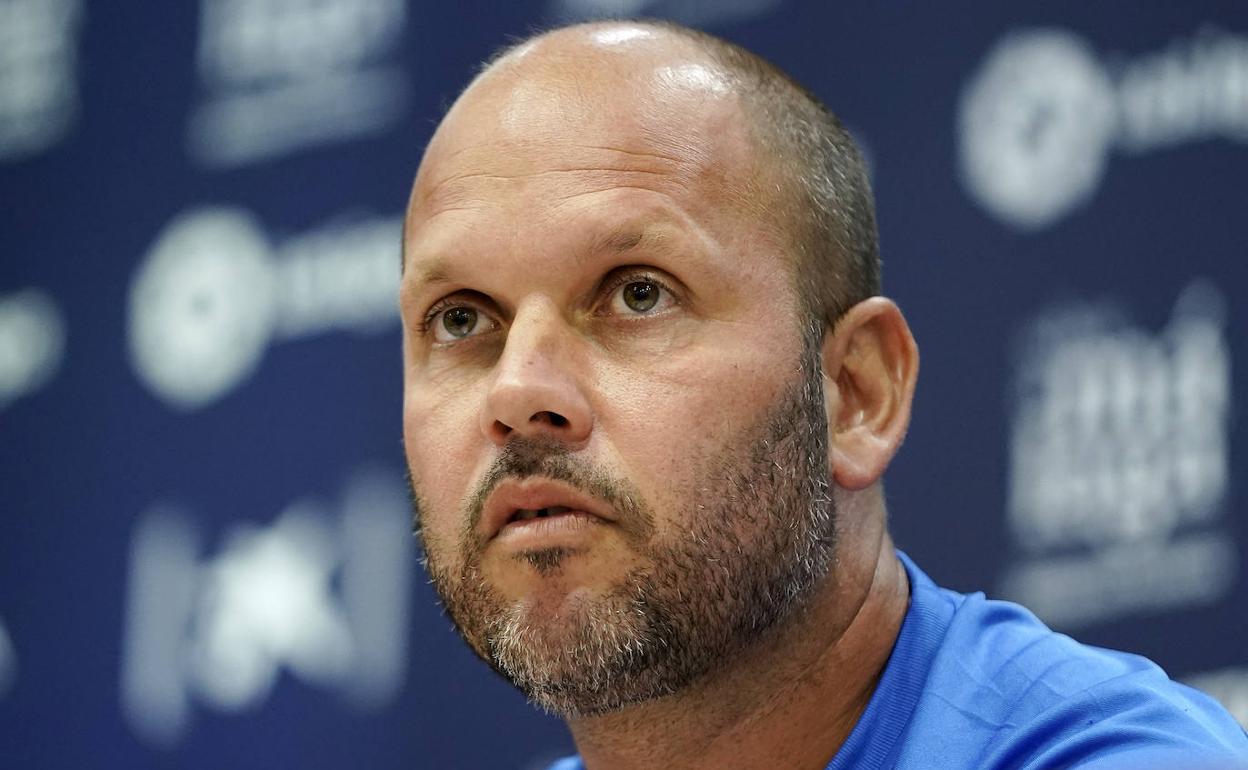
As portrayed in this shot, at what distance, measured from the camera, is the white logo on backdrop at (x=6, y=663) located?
358 centimetres

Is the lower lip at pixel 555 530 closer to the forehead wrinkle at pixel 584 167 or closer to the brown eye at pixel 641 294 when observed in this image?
the brown eye at pixel 641 294

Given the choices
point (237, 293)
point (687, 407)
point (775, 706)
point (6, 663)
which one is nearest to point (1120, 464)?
point (775, 706)

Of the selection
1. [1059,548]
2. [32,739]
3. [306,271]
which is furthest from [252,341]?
[1059,548]

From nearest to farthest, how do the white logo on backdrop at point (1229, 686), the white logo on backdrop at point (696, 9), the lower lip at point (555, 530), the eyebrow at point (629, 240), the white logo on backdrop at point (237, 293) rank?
1. the lower lip at point (555, 530)
2. the eyebrow at point (629, 240)
3. the white logo on backdrop at point (1229, 686)
4. the white logo on backdrop at point (696, 9)
5. the white logo on backdrop at point (237, 293)

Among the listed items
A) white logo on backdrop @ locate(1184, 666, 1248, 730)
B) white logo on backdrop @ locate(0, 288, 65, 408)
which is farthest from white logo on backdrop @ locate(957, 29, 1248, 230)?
white logo on backdrop @ locate(0, 288, 65, 408)

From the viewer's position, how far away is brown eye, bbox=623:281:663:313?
5.77 feet

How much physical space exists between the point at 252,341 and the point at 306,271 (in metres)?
0.20

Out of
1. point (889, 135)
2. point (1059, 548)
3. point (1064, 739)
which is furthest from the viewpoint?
point (889, 135)

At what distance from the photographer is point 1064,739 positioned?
148 centimetres

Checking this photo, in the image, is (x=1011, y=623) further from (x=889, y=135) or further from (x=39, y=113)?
(x=39, y=113)

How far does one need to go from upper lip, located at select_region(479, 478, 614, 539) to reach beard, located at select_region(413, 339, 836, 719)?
0.01m

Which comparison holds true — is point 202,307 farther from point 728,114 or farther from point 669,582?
point 669,582

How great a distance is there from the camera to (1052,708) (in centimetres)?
155

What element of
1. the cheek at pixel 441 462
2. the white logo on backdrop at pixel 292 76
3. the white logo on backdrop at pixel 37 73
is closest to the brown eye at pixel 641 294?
the cheek at pixel 441 462
